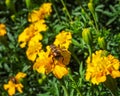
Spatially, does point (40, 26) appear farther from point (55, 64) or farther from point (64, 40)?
point (55, 64)

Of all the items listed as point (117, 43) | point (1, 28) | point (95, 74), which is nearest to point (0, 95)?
point (1, 28)

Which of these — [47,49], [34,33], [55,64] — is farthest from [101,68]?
[34,33]

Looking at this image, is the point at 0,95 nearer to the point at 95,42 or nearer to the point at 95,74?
the point at 95,42

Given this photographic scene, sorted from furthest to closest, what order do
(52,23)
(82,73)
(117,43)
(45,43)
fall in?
(52,23) → (45,43) → (117,43) → (82,73)

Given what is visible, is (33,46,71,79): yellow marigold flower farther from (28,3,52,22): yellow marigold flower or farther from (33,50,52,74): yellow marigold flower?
(28,3,52,22): yellow marigold flower

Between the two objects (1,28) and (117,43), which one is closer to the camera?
(117,43)

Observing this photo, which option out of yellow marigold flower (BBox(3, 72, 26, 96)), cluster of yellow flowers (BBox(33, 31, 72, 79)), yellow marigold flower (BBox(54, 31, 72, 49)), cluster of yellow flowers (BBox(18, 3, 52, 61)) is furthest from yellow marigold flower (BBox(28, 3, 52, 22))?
cluster of yellow flowers (BBox(33, 31, 72, 79))
